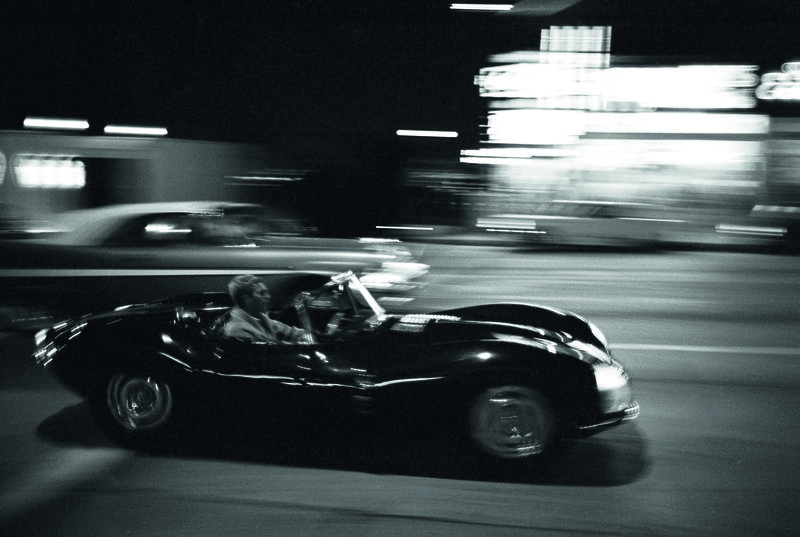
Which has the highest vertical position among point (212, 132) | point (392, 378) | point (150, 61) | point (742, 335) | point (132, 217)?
point (150, 61)

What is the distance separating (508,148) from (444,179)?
4550 millimetres

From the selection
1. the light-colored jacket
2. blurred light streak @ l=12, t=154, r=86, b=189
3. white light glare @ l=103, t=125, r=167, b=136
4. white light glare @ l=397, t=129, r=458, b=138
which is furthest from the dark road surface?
white light glare @ l=397, t=129, r=458, b=138

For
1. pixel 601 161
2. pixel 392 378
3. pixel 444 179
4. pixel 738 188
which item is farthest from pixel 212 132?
pixel 392 378

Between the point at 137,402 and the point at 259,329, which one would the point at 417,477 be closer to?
the point at 259,329

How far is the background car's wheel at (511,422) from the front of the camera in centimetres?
402

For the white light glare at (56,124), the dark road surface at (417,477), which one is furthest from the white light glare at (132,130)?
the dark road surface at (417,477)

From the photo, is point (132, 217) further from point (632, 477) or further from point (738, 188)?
point (738, 188)

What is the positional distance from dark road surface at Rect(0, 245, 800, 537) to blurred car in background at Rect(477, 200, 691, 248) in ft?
45.0

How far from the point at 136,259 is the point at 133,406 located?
2.56 meters

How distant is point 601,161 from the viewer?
81.8 ft

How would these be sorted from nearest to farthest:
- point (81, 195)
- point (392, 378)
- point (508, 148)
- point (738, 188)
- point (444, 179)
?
point (392, 378) → point (81, 195) → point (738, 188) → point (444, 179) → point (508, 148)

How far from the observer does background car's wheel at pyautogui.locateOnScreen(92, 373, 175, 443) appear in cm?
450

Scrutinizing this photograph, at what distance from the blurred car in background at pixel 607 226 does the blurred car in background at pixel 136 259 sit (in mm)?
14031

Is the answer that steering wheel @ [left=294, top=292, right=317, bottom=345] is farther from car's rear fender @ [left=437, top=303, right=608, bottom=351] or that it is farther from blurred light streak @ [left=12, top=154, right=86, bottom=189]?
blurred light streak @ [left=12, top=154, right=86, bottom=189]
